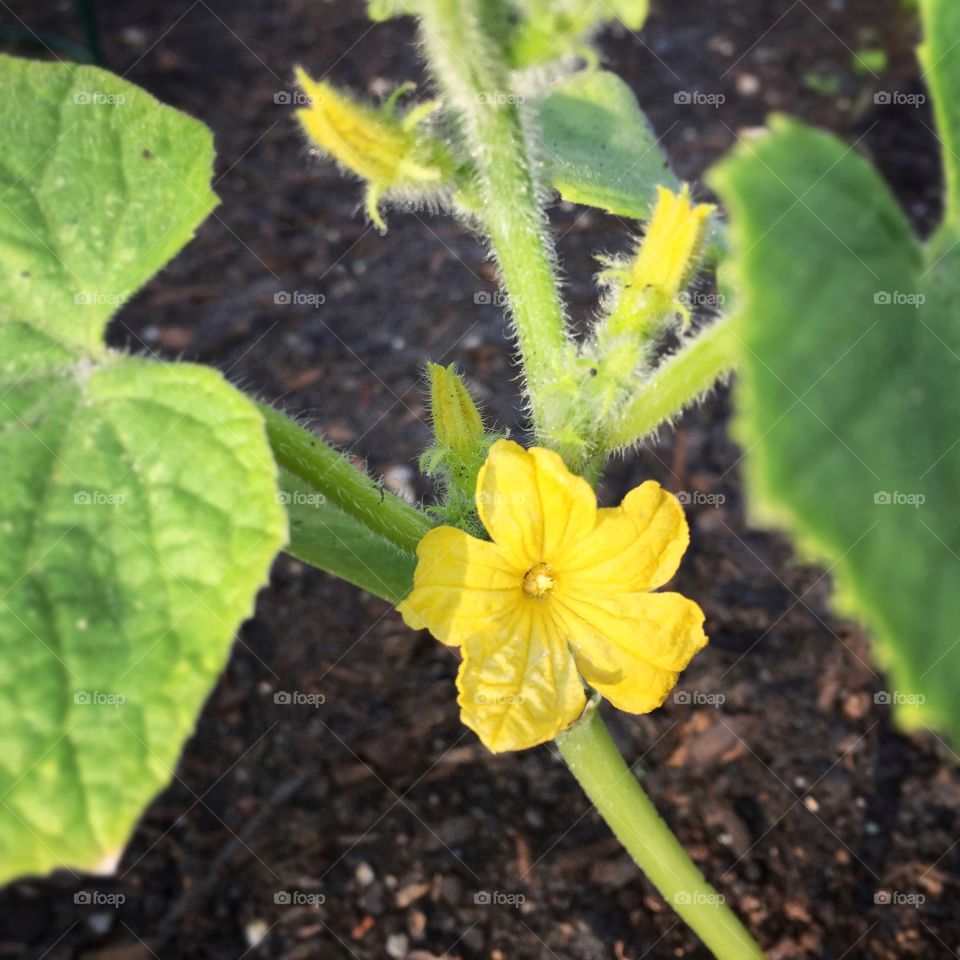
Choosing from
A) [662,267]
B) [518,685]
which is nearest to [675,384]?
[662,267]

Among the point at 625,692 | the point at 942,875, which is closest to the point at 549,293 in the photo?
the point at 625,692

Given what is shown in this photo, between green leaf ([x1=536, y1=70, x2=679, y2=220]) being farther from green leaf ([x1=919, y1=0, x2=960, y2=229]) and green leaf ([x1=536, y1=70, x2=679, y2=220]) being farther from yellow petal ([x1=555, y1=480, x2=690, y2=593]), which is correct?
green leaf ([x1=919, y1=0, x2=960, y2=229])

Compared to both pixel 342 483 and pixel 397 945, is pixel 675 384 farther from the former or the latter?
pixel 397 945

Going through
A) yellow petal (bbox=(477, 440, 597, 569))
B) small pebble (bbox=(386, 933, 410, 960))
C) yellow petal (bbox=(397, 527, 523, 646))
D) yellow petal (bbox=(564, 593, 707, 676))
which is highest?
yellow petal (bbox=(477, 440, 597, 569))

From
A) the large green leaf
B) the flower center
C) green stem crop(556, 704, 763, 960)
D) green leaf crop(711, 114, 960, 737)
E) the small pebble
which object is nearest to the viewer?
green leaf crop(711, 114, 960, 737)

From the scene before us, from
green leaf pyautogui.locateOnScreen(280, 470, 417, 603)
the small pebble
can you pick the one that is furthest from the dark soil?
green leaf pyautogui.locateOnScreen(280, 470, 417, 603)

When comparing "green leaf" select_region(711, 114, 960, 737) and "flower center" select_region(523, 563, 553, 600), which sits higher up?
"green leaf" select_region(711, 114, 960, 737)

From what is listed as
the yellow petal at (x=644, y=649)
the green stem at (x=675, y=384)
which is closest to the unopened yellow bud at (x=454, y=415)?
the green stem at (x=675, y=384)

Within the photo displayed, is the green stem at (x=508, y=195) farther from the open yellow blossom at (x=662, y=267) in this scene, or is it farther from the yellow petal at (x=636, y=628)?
the yellow petal at (x=636, y=628)
